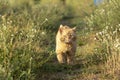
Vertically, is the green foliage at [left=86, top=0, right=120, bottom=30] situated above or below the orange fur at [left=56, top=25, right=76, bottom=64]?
above

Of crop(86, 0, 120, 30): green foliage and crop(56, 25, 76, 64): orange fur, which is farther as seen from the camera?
crop(86, 0, 120, 30): green foliage

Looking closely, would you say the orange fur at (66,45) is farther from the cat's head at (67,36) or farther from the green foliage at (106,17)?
the green foliage at (106,17)

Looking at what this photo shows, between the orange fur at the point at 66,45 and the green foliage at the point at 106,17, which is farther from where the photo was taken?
the green foliage at the point at 106,17

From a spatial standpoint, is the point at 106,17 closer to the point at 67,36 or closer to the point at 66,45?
the point at 66,45

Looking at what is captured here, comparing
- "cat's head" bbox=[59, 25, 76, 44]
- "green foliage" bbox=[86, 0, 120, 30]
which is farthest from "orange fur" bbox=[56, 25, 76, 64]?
"green foliage" bbox=[86, 0, 120, 30]

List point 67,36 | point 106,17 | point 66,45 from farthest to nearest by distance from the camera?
point 106,17
point 66,45
point 67,36

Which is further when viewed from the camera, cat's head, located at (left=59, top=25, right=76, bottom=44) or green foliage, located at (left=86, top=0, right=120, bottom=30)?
green foliage, located at (left=86, top=0, right=120, bottom=30)

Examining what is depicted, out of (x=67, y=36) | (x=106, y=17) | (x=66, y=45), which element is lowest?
(x=66, y=45)

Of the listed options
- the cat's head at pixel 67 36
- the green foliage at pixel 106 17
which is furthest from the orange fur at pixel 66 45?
the green foliage at pixel 106 17

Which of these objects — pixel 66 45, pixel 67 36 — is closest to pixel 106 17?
pixel 66 45

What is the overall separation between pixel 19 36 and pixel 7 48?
2.02 feet

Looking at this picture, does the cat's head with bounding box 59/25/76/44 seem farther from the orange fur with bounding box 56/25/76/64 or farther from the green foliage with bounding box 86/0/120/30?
the green foliage with bounding box 86/0/120/30

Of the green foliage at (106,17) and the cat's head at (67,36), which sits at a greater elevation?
the green foliage at (106,17)

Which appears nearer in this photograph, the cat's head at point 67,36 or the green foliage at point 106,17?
the cat's head at point 67,36
